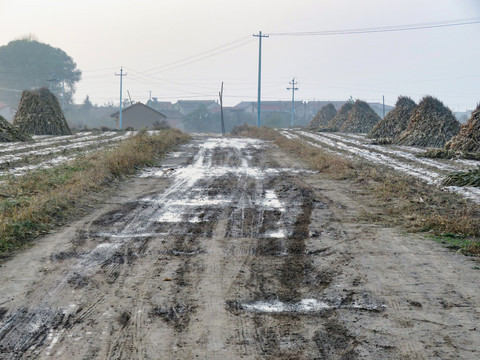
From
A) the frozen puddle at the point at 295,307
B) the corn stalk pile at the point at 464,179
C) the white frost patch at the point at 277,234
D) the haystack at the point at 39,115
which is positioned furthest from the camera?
the haystack at the point at 39,115

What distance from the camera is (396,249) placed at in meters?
6.99

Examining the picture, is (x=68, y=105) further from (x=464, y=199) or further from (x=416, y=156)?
(x=464, y=199)

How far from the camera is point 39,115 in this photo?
35812mm

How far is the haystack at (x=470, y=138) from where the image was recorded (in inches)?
788

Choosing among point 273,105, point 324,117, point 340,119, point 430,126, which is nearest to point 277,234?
point 430,126

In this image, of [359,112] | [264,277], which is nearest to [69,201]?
[264,277]

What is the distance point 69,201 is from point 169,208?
1663 millimetres

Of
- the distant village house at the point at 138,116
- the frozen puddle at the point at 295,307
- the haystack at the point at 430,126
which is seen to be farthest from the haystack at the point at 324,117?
the frozen puddle at the point at 295,307

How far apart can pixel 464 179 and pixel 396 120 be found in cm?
2228

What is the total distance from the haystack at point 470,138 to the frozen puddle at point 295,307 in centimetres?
1644

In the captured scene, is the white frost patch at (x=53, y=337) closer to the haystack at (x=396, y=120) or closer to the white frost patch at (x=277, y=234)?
the white frost patch at (x=277, y=234)

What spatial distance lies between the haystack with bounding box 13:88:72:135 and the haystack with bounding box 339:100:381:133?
23379mm

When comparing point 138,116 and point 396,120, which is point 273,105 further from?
point 396,120

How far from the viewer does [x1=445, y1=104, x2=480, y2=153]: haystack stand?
2002 cm
